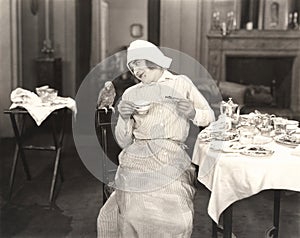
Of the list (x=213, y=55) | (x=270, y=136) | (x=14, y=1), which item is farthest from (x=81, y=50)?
(x=270, y=136)

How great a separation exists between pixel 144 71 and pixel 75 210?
124cm

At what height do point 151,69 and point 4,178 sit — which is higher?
point 151,69

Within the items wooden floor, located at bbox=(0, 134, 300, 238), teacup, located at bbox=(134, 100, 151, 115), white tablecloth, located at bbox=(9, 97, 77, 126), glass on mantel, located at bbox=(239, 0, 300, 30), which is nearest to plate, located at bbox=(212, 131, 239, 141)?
teacup, located at bbox=(134, 100, 151, 115)

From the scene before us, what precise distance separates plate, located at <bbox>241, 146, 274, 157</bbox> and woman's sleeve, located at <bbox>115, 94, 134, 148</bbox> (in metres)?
0.54

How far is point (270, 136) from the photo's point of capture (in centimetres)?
247

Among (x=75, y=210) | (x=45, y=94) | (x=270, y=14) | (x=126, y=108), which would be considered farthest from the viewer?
(x=270, y=14)

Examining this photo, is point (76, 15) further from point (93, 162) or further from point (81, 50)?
point (93, 162)

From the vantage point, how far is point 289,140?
2.30 m

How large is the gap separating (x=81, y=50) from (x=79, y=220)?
6.89ft

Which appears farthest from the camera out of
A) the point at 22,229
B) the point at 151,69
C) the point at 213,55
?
the point at 213,55

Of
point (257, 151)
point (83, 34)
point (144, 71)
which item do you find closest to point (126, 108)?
point (144, 71)

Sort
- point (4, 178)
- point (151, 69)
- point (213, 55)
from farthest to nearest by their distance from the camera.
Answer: point (213, 55), point (4, 178), point (151, 69)

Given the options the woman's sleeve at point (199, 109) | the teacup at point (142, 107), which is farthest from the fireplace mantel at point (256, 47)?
the teacup at point (142, 107)

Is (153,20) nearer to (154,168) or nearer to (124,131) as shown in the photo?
(124,131)
